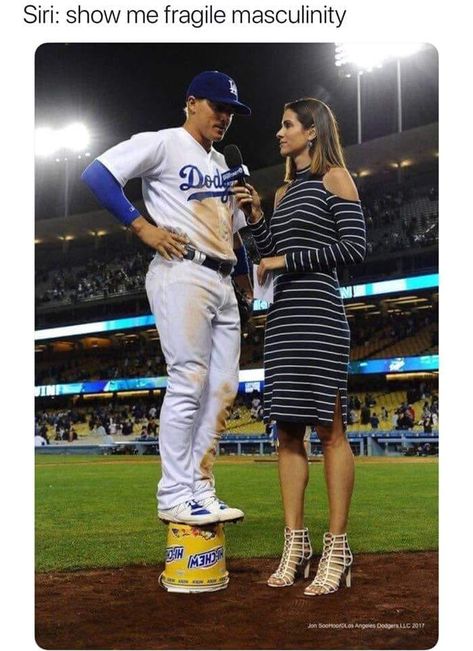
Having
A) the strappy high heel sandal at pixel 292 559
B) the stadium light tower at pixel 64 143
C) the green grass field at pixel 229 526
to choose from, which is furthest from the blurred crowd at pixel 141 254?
the strappy high heel sandal at pixel 292 559

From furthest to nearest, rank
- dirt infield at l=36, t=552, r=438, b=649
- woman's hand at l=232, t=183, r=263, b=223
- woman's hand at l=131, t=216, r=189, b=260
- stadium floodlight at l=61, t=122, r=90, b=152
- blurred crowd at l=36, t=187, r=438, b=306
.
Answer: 1. blurred crowd at l=36, t=187, r=438, b=306
2. stadium floodlight at l=61, t=122, r=90, b=152
3. woman's hand at l=232, t=183, r=263, b=223
4. woman's hand at l=131, t=216, r=189, b=260
5. dirt infield at l=36, t=552, r=438, b=649

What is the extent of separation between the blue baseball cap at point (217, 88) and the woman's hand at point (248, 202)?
0.34m

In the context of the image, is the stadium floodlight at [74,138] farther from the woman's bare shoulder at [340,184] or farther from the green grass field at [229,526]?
the green grass field at [229,526]

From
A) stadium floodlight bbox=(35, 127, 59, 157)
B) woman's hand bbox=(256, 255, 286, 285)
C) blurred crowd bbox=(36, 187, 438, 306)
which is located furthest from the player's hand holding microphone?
stadium floodlight bbox=(35, 127, 59, 157)

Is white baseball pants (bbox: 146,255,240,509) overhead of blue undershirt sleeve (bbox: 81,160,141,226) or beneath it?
beneath

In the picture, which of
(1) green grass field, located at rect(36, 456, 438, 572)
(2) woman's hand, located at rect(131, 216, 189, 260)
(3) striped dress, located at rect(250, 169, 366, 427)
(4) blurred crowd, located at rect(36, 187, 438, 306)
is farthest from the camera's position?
(1) green grass field, located at rect(36, 456, 438, 572)

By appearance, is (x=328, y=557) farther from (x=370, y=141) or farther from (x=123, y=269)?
(x=370, y=141)

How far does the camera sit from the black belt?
3.17m

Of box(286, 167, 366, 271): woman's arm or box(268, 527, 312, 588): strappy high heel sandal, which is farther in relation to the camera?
box(268, 527, 312, 588): strappy high heel sandal

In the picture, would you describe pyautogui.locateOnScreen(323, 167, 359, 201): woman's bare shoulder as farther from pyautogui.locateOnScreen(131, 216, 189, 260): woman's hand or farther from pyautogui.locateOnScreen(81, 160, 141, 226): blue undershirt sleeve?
pyautogui.locateOnScreen(81, 160, 141, 226): blue undershirt sleeve

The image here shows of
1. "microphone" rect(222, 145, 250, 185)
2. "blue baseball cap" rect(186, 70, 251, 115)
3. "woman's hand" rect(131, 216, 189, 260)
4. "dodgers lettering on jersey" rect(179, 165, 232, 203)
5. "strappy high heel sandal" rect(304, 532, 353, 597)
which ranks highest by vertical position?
"blue baseball cap" rect(186, 70, 251, 115)

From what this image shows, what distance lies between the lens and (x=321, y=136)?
124 inches

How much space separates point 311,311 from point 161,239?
65 cm
